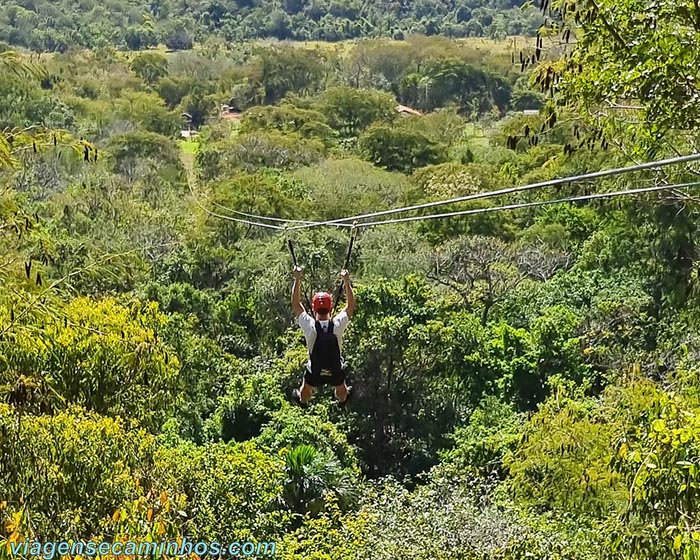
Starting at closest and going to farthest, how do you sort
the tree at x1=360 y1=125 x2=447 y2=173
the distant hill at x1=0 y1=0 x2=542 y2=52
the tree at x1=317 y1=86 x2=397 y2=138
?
the tree at x1=360 y1=125 x2=447 y2=173 → the tree at x1=317 y1=86 x2=397 y2=138 → the distant hill at x1=0 y1=0 x2=542 y2=52

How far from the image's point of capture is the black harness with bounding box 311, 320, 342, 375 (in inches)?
203


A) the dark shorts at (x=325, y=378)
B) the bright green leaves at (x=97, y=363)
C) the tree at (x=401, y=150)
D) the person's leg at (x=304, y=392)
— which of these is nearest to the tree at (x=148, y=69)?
the tree at (x=401, y=150)

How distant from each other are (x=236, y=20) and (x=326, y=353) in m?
100

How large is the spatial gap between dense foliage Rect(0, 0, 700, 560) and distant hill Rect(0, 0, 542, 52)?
1871 inches

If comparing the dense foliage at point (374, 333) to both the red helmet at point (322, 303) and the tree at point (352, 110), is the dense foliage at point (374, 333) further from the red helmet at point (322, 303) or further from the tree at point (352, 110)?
the tree at point (352, 110)

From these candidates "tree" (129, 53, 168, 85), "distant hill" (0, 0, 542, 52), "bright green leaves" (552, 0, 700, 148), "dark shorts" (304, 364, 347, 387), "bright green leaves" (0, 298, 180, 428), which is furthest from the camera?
"distant hill" (0, 0, 542, 52)

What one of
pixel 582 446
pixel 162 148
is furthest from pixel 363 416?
pixel 162 148

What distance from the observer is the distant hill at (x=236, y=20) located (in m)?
78.1

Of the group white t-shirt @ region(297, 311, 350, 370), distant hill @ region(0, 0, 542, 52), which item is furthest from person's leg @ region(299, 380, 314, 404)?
distant hill @ region(0, 0, 542, 52)

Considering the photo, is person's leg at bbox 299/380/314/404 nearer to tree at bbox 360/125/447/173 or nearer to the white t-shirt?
the white t-shirt

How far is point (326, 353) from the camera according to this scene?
17.0ft

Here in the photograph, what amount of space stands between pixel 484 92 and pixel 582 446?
137 feet

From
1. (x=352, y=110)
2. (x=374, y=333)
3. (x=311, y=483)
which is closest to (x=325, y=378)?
(x=311, y=483)

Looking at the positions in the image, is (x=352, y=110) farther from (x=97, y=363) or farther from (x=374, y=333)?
(x=97, y=363)
